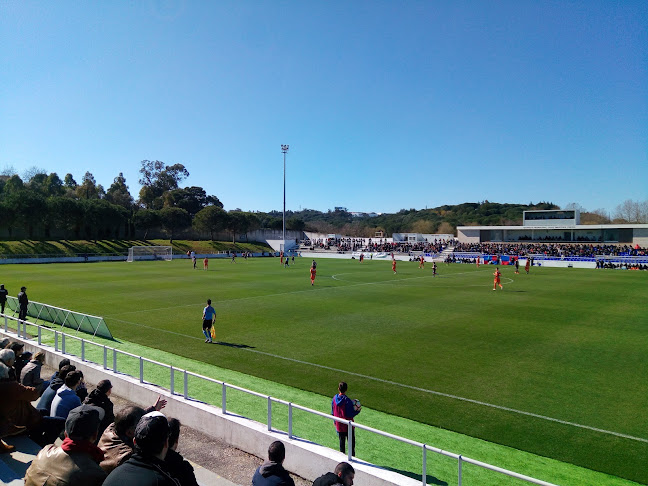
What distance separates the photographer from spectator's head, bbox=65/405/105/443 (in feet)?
14.2

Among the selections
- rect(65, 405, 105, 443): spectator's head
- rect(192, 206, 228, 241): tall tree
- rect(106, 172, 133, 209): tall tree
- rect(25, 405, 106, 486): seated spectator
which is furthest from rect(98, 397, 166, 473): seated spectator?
rect(106, 172, 133, 209): tall tree

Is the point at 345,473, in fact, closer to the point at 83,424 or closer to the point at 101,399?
the point at 83,424

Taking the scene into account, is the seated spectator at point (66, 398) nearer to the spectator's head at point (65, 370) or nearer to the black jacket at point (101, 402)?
the spectator's head at point (65, 370)

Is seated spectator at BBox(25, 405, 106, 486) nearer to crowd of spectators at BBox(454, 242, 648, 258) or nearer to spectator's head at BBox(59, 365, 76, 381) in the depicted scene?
spectator's head at BBox(59, 365, 76, 381)

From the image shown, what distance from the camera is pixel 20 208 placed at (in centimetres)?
7150

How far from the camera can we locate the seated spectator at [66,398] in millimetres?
6746

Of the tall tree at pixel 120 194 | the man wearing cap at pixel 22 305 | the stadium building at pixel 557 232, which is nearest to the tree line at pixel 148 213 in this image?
the tall tree at pixel 120 194

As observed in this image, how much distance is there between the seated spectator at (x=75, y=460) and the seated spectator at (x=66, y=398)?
97.7 inches

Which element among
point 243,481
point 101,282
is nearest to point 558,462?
point 243,481

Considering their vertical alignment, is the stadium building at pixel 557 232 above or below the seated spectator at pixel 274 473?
above

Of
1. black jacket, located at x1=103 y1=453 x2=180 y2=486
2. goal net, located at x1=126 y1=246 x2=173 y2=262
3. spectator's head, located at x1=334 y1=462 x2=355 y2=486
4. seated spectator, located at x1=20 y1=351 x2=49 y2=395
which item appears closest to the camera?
black jacket, located at x1=103 y1=453 x2=180 y2=486

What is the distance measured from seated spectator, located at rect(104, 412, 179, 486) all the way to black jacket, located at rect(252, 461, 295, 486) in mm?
1314

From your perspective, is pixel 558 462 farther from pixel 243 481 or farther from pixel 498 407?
pixel 243 481

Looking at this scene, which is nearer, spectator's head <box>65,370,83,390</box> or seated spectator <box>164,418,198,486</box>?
seated spectator <box>164,418,198,486</box>
